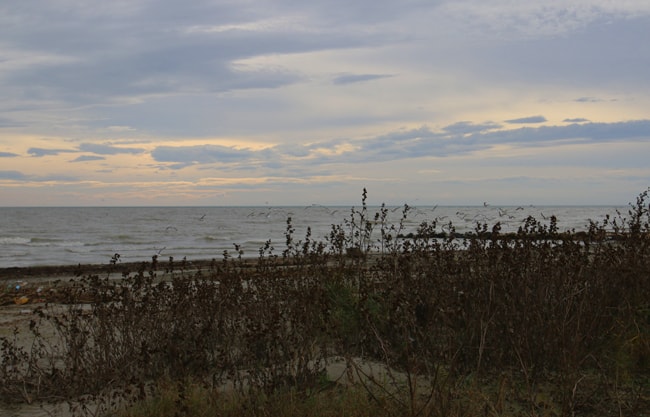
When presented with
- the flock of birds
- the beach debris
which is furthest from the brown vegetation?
the beach debris

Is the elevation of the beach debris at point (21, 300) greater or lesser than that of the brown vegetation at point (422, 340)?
lesser

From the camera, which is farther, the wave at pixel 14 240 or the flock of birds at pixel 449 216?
the wave at pixel 14 240

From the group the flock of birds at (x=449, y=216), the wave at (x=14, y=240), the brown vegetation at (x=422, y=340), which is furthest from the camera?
the wave at (x=14, y=240)

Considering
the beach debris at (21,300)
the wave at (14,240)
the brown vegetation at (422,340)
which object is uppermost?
the brown vegetation at (422,340)

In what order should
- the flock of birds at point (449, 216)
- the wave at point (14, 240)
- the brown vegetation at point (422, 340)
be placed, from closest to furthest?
the brown vegetation at point (422, 340) < the flock of birds at point (449, 216) < the wave at point (14, 240)

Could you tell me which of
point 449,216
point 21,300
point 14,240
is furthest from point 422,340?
point 449,216

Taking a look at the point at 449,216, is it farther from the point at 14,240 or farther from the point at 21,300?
the point at 21,300

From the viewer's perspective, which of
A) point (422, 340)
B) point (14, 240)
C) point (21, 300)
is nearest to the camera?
point (422, 340)

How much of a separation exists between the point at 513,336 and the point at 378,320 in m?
1.52

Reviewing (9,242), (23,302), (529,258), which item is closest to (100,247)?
(9,242)

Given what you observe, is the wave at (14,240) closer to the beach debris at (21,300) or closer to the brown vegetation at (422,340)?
the beach debris at (21,300)

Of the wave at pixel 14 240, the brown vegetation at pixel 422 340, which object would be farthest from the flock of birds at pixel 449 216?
the wave at pixel 14 240

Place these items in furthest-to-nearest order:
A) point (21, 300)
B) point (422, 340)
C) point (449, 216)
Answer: point (449, 216) → point (21, 300) → point (422, 340)

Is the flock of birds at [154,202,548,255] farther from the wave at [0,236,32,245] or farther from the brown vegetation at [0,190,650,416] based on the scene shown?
the wave at [0,236,32,245]
